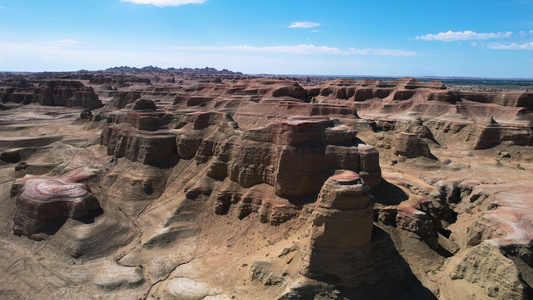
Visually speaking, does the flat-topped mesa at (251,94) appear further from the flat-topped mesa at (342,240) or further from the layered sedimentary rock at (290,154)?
the flat-topped mesa at (342,240)

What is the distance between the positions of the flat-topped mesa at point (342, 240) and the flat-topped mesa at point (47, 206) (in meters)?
23.1

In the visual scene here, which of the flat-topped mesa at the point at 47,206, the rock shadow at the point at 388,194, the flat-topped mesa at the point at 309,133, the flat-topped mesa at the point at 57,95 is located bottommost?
the flat-topped mesa at the point at 47,206

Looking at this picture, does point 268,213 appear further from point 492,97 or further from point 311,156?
point 492,97

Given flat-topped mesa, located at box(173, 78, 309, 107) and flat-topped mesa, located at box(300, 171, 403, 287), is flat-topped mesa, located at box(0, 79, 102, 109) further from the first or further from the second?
flat-topped mesa, located at box(300, 171, 403, 287)

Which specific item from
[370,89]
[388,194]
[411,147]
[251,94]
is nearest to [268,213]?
[388,194]

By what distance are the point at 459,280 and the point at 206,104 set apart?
1918 inches

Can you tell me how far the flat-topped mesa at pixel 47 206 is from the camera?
99.9 ft

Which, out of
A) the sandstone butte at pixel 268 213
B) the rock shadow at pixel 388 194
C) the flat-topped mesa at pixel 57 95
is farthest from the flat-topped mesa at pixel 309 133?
the flat-topped mesa at pixel 57 95

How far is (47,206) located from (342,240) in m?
27.3

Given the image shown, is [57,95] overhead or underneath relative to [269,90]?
underneath

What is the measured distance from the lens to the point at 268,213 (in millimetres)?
29375

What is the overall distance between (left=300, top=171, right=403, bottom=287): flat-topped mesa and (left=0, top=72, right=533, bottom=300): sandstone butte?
0.22 ft

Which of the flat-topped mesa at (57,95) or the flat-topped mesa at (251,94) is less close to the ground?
the flat-topped mesa at (251,94)

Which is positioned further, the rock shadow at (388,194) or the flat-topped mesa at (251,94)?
the flat-topped mesa at (251,94)
